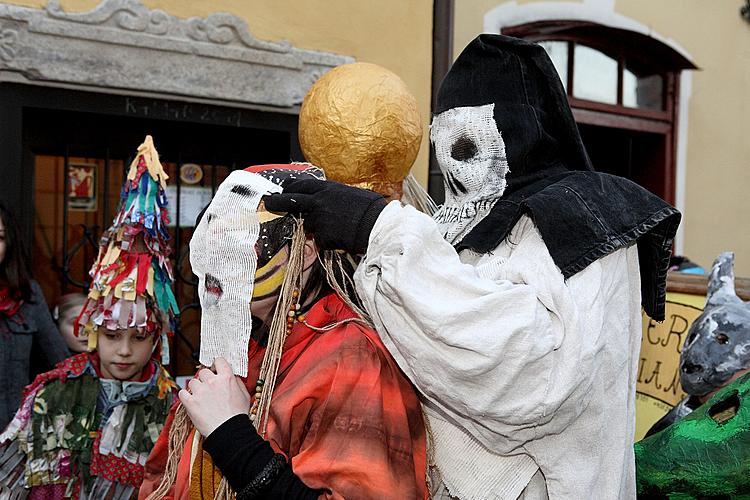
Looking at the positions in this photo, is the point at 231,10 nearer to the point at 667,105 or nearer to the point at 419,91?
the point at 419,91

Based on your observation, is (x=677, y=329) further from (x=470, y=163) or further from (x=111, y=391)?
(x=111, y=391)

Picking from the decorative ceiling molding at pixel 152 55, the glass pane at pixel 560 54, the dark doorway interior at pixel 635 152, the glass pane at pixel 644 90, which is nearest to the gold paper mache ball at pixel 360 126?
the decorative ceiling molding at pixel 152 55

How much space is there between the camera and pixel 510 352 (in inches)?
52.8

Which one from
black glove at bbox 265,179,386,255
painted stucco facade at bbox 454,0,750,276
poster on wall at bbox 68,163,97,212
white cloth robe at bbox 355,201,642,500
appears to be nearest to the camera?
white cloth robe at bbox 355,201,642,500

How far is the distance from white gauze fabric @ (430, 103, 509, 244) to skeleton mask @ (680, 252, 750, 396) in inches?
45.2

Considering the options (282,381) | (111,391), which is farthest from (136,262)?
(282,381)

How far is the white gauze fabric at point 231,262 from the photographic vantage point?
5.32 feet

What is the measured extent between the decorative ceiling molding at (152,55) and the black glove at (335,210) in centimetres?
257

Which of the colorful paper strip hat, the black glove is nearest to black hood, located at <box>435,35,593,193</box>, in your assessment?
the black glove

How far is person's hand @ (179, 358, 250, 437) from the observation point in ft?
5.05

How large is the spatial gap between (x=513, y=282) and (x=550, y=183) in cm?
29

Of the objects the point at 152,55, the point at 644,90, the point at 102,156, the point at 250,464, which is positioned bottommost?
the point at 250,464

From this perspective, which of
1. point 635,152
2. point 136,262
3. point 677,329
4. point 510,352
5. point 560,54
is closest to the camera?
point 510,352

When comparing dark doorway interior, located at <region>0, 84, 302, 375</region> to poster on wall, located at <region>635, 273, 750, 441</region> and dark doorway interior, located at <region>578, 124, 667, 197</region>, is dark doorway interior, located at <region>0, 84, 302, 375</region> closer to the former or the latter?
poster on wall, located at <region>635, 273, 750, 441</region>
